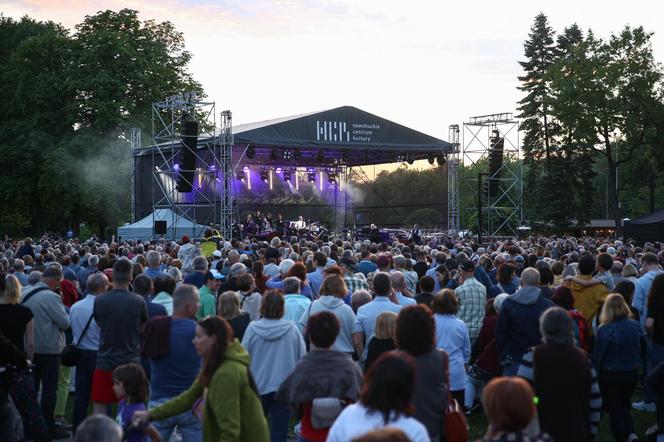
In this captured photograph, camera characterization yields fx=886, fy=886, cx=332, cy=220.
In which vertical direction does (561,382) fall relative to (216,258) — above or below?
below

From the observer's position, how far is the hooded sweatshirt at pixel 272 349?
6.32 m

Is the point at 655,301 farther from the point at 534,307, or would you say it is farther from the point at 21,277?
the point at 21,277

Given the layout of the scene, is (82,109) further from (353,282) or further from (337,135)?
(353,282)

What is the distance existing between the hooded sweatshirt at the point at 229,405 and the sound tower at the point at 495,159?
1112 inches

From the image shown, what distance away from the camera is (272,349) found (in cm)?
633

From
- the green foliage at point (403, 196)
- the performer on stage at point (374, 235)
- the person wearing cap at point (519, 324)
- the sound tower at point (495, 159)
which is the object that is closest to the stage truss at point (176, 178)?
the performer on stage at point (374, 235)

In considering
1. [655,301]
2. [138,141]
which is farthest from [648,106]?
[655,301]

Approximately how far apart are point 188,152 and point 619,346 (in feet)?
70.1

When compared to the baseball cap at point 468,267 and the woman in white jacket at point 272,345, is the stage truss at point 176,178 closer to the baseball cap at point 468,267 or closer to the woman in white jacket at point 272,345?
the baseball cap at point 468,267

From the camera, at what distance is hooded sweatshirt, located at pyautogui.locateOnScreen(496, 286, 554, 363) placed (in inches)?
277

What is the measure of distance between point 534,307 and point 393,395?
A: 355 cm

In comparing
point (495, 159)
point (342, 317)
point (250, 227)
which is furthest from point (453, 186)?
point (342, 317)

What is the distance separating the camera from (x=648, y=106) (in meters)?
45.3

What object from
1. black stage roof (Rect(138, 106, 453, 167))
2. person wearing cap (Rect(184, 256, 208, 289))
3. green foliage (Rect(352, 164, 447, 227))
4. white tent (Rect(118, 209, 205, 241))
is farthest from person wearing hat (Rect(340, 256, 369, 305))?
green foliage (Rect(352, 164, 447, 227))
